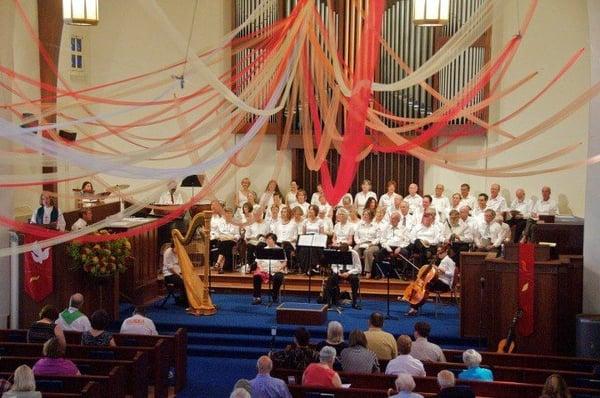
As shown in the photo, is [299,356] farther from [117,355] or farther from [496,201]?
[496,201]

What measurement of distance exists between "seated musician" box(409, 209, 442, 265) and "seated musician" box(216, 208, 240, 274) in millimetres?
3101

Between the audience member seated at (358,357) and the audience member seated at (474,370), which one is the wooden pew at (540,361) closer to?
the audience member seated at (474,370)

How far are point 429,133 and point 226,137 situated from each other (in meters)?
2.05

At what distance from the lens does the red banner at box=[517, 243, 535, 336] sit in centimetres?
1229

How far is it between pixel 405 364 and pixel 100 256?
230 inches

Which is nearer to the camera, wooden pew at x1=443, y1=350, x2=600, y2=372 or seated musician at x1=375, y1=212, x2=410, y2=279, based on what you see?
wooden pew at x1=443, y1=350, x2=600, y2=372

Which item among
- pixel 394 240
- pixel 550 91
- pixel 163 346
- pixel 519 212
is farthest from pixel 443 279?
pixel 550 91

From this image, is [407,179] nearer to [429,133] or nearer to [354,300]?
[354,300]

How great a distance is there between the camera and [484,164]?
Answer: 57.9 feet

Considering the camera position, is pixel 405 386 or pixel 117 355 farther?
pixel 117 355

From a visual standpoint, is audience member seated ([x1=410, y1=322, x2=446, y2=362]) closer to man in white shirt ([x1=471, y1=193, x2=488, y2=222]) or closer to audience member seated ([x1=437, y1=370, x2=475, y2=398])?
audience member seated ([x1=437, y1=370, x2=475, y2=398])

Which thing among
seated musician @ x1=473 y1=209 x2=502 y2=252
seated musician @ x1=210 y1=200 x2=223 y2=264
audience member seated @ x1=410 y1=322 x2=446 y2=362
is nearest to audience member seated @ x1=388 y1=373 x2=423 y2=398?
audience member seated @ x1=410 y1=322 x2=446 y2=362

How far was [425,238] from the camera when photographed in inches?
618

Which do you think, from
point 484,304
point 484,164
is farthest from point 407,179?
point 484,304
